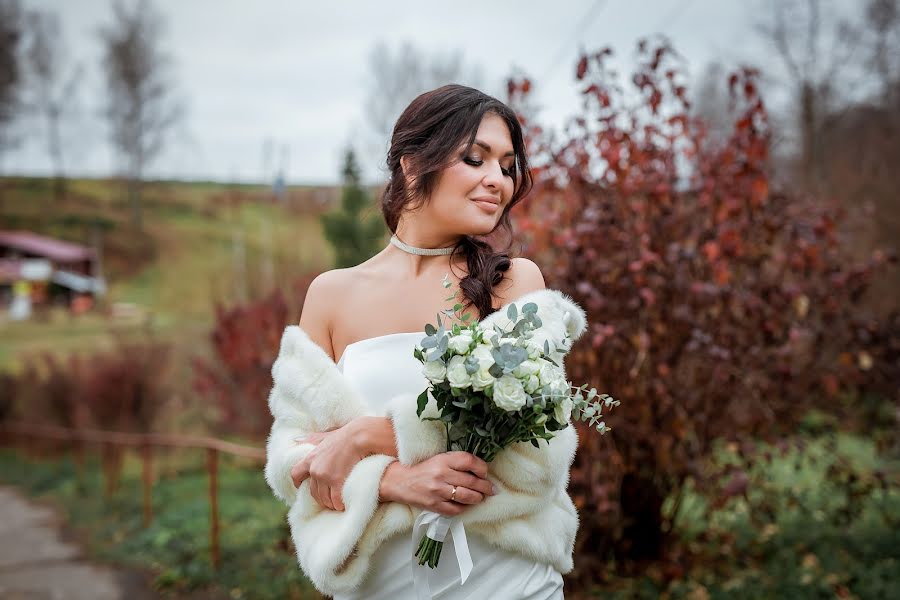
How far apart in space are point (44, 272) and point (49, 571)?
31.5 m

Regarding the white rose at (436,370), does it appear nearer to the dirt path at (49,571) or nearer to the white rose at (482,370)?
the white rose at (482,370)

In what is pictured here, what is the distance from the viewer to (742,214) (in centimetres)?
434

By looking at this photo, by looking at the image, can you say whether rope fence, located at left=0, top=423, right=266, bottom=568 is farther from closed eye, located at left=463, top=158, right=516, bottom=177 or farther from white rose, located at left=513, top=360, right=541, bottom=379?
white rose, located at left=513, top=360, right=541, bottom=379

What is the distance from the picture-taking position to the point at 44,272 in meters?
34.4

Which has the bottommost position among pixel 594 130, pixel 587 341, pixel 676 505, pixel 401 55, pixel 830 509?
pixel 830 509

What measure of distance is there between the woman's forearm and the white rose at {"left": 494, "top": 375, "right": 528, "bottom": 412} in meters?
0.41

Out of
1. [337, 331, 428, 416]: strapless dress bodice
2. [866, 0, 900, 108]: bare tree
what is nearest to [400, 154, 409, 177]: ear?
[337, 331, 428, 416]: strapless dress bodice

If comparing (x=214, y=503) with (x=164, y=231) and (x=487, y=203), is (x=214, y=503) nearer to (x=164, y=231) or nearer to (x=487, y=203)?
(x=487, y=203)

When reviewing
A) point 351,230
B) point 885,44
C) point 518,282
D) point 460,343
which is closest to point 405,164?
point 518,282

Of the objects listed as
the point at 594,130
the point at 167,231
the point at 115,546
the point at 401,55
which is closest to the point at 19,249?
the point at 167,231

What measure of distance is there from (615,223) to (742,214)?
77 cm

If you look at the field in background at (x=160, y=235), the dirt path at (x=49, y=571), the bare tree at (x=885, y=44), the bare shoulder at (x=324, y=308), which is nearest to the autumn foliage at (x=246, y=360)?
the dirt path at (x=49, y=571)

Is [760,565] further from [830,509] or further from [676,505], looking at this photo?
[830,509]

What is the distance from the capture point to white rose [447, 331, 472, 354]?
1.70 m
